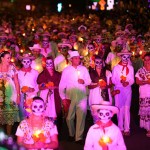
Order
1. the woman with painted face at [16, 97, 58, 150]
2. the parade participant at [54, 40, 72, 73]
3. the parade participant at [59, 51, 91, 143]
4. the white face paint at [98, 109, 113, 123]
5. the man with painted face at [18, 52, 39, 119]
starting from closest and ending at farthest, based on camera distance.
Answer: the woman with painted face at [16, 97, 58, 150], the white face paint at [98, 109, 113, 123], the parade participant at [59, 51, 91, 143], the man with painted face at [18, 52, 39, 119], the parade participant at [54, 40, 72, 73]

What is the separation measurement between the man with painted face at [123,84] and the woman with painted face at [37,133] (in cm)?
331

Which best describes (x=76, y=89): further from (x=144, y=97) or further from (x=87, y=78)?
(x=144, y=97)

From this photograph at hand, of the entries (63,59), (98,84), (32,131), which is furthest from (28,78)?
(32,131)

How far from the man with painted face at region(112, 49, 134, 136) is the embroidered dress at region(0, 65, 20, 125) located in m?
2.11

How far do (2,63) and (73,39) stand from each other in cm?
626

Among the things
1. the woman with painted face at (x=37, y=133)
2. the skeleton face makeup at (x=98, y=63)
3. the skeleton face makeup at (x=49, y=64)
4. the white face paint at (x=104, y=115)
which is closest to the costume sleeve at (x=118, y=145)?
the white face paint at (x=104, y=115)

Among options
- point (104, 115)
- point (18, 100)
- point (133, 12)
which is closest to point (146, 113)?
point (18, 100)

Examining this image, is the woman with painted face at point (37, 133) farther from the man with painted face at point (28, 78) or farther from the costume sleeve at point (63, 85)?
the man with painted face at point (28, 78)

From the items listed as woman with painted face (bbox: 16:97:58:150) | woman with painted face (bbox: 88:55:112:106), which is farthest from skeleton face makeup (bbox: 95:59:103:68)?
woman with painted face (bbox: 16:97:58:150)

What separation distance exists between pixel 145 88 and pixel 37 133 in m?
3.85

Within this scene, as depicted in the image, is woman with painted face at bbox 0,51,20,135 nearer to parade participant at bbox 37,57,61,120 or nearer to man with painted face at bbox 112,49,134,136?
parade participant at bbox 37,57,61,120

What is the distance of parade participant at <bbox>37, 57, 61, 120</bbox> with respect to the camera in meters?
9.30

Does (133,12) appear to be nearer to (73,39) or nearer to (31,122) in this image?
(73,39)

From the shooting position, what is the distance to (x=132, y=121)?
11148 mm
